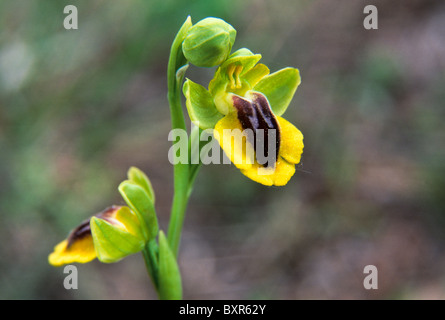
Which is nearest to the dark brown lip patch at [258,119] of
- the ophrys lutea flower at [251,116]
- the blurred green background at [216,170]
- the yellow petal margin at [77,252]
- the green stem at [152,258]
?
the ophrys lutea flower at [251,116]

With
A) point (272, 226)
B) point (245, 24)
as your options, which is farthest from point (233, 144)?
point (245, 24)

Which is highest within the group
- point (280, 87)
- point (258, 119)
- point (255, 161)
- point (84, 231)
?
point (280, 87)

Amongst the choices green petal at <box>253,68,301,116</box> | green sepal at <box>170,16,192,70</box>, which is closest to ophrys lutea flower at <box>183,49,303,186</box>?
green petal at <box>253,68,301,116</box>

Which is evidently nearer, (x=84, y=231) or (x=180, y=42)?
(x=180, y=42)

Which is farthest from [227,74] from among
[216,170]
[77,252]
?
[216,170]

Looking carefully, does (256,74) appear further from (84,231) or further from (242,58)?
(84,231)

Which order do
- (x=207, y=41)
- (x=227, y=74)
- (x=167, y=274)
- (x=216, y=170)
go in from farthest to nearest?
(x=216, y=170)
(x=167, y=274)
(x=227, y=74)
(x=207, y=41)
